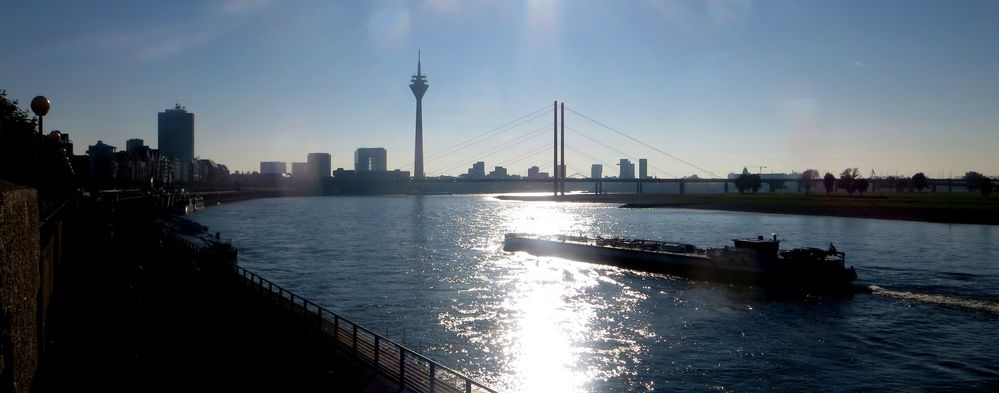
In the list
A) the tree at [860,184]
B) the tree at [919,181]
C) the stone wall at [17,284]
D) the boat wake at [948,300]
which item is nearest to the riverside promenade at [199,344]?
the stone wall at [17,284]

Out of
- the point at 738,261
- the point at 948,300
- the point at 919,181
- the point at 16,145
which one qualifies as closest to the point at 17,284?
the point at 16,145

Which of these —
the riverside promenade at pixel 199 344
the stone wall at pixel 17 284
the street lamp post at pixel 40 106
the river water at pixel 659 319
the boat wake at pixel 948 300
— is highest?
the street lamp post at pixel 40 106

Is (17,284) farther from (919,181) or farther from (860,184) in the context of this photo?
(919,181)

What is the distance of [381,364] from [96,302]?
1311cm

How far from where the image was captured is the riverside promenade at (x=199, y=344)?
14453 mm

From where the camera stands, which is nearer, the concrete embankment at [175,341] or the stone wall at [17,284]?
the stone wall at [17,284]

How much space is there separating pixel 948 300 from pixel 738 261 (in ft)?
41.9

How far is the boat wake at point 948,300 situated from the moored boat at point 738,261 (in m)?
3.58

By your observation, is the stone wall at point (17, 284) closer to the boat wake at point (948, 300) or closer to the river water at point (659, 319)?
the river water at point (659, 319)

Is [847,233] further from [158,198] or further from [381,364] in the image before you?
[158,198]

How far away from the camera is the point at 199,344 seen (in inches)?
690

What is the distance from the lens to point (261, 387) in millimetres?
14039

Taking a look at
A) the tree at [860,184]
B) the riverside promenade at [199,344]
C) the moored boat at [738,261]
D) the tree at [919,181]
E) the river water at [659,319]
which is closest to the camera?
the riverside promenade at [199,344]

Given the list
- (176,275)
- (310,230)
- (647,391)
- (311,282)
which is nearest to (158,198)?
(310,230)
